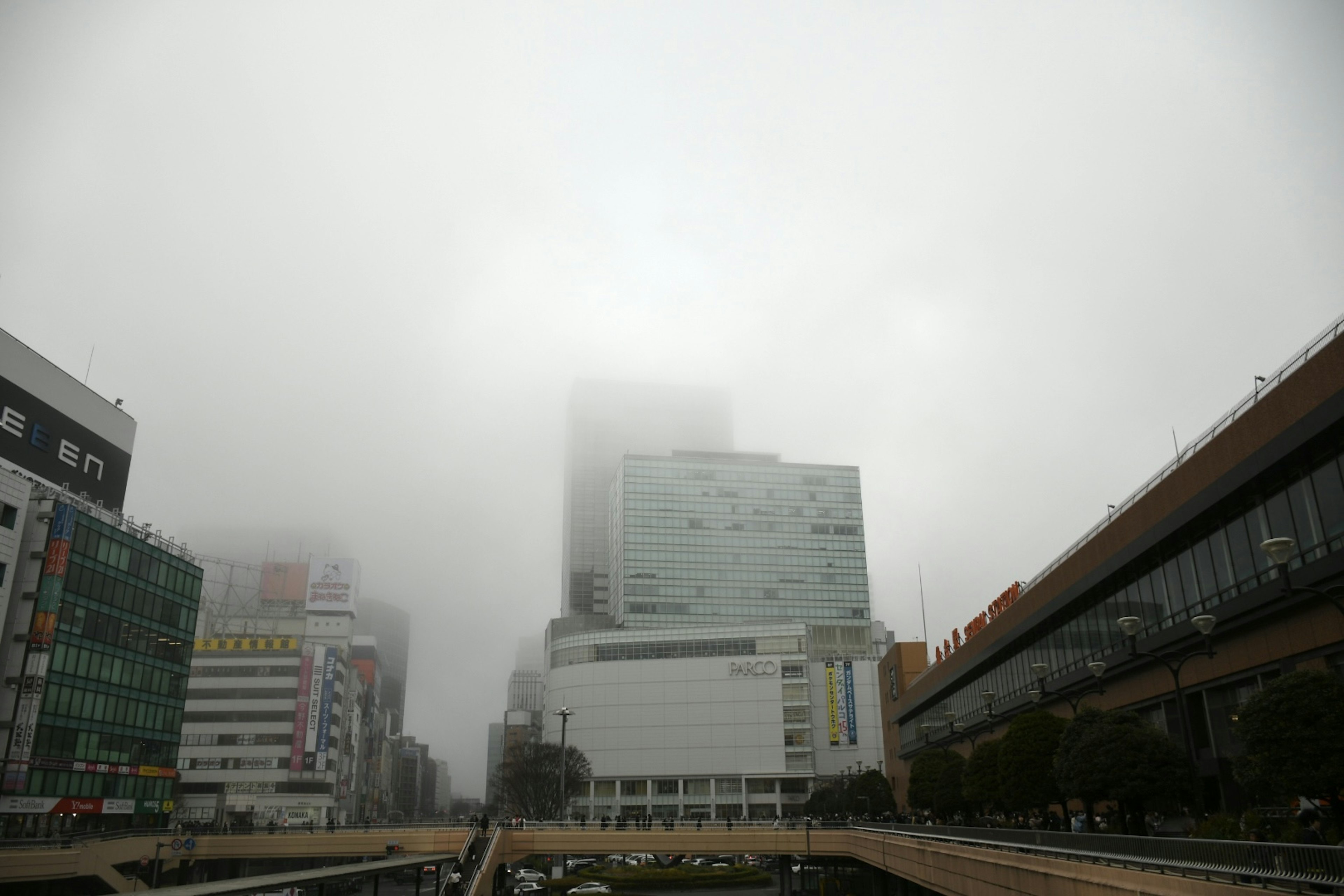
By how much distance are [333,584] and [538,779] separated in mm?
61119

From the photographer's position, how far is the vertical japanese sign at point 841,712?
12544 cm

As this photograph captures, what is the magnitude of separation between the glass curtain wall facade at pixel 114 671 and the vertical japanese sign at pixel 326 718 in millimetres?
41826

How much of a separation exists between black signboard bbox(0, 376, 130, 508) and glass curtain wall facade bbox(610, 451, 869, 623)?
86806 millimetres

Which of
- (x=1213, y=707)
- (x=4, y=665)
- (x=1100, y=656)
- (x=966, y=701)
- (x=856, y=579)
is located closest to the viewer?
(x=1213, y=707)

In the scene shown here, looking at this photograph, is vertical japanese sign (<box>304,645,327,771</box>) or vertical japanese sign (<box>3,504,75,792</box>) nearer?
vertical japanese sign (<box>3,504,75,792</box>)

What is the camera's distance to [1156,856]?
1819cm

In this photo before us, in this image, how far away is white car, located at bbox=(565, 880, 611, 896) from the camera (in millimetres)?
63969

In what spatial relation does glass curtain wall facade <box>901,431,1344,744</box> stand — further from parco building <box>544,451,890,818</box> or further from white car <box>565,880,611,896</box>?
parco building <box>544,451,890,818</box>

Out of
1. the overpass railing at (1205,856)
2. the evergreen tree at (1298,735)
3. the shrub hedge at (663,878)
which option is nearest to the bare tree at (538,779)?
the shrub hedge at (663,878)

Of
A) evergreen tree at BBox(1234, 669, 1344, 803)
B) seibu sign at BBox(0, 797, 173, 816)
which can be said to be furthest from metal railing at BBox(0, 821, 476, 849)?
evergreen tree at BBox(1234, 669, 1344, 803)

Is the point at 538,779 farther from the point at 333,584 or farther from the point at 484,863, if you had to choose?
the point at 333,584

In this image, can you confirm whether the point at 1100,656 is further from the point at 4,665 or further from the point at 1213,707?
the point at 4,665

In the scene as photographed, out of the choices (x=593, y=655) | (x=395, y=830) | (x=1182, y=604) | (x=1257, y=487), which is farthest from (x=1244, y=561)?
(x=593, y=655)

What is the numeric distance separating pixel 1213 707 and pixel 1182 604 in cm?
411
